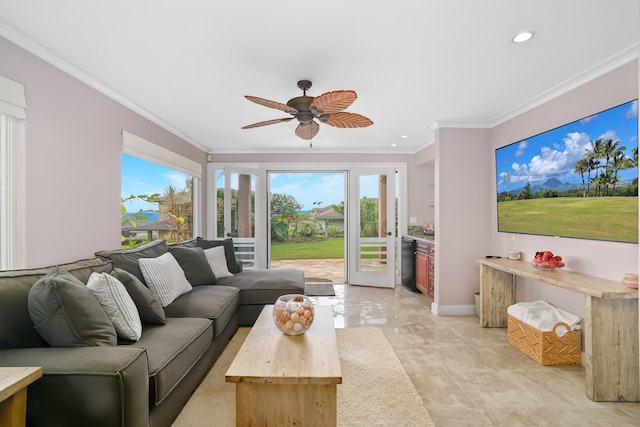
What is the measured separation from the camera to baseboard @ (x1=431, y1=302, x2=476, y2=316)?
407cm

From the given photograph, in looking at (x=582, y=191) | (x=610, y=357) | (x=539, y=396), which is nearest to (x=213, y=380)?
(x=539, y=396)

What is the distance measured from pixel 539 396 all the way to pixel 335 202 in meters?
9.54

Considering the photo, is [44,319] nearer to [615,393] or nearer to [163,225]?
[163,225]

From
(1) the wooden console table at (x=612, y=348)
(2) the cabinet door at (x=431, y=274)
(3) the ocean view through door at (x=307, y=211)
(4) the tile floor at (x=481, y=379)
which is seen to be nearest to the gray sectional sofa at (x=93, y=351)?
(4) the tile floor at (x=481, y=379)

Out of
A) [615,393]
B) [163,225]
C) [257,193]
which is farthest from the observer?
[257,193]

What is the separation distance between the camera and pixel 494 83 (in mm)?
2883

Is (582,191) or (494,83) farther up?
(494,83)

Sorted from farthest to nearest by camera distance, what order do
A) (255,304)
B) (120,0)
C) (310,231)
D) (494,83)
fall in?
1. (310,231)
2. (255,304)
3. (494,83)
4. (120,0)

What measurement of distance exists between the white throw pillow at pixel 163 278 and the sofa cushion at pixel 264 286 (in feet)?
2.17

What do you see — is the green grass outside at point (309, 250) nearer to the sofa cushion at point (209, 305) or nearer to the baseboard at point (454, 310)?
the baseboard at point (454, 310)

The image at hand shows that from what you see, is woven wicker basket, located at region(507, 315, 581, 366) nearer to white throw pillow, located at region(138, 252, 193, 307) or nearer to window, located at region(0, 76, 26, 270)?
white throw pillow, located at region(138, 252, 193, 307)

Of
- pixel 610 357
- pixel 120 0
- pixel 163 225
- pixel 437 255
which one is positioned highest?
pixel 120 0

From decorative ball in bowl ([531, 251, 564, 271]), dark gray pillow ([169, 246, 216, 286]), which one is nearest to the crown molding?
dark gray pillow ([169, 246, 216, 286])

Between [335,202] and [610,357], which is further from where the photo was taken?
[335,202]
